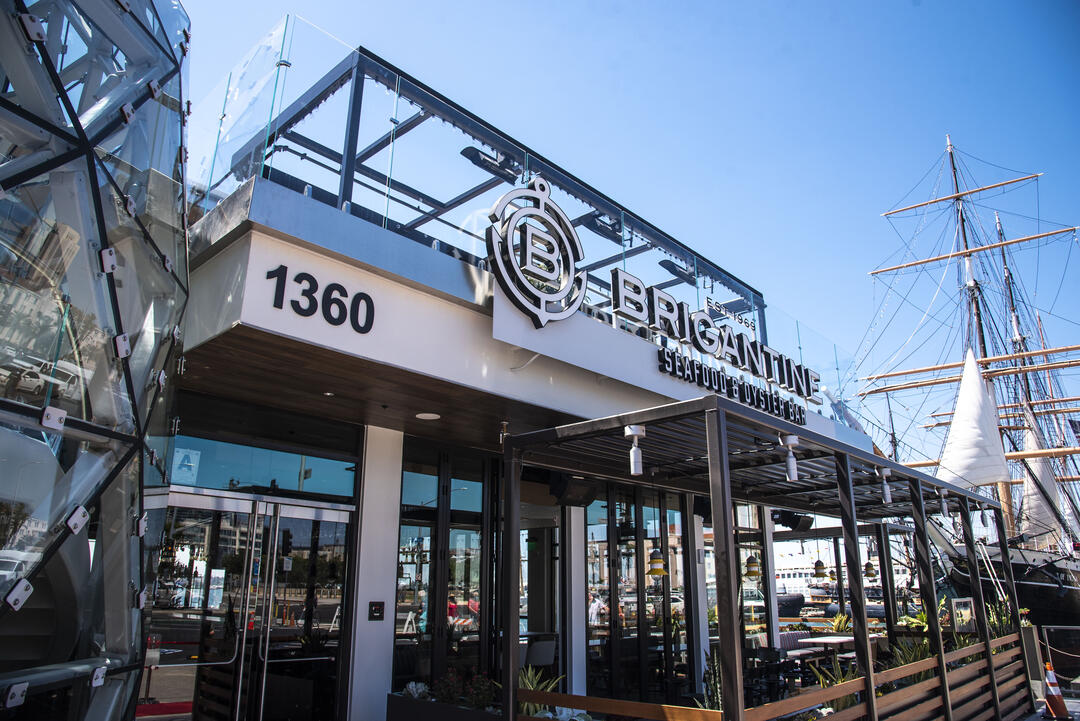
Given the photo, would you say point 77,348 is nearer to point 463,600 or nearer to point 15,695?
point 15,695

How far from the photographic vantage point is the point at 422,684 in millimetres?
7562

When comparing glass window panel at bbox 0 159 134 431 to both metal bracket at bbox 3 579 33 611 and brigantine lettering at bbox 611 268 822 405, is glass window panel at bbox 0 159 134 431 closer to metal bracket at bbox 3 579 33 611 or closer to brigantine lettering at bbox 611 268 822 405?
metal bracket at bbox 3 579 33 611

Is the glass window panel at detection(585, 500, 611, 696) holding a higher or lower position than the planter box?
higher

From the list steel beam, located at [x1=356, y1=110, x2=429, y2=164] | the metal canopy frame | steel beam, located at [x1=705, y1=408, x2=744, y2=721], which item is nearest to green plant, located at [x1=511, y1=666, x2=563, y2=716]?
steel beam, located at [x1=705, y1=408, x2=744, y2=721]

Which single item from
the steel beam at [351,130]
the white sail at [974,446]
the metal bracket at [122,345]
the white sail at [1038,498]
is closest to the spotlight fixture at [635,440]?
the steel beam at [351,130]

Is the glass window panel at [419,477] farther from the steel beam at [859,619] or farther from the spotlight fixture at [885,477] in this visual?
the spotlight fixture at [885,477]

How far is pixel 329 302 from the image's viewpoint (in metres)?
5.89

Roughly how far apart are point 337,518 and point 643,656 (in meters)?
5.53

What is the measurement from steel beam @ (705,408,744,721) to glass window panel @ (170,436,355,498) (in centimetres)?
497

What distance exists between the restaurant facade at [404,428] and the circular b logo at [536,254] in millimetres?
36

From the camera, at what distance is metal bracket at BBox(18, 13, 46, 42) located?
11.5ft

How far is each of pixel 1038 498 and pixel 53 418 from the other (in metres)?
36.8


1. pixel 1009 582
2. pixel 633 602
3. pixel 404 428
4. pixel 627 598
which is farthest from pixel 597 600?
pixel 1009 582

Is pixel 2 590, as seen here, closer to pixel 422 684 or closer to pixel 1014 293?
pixel 422 684
